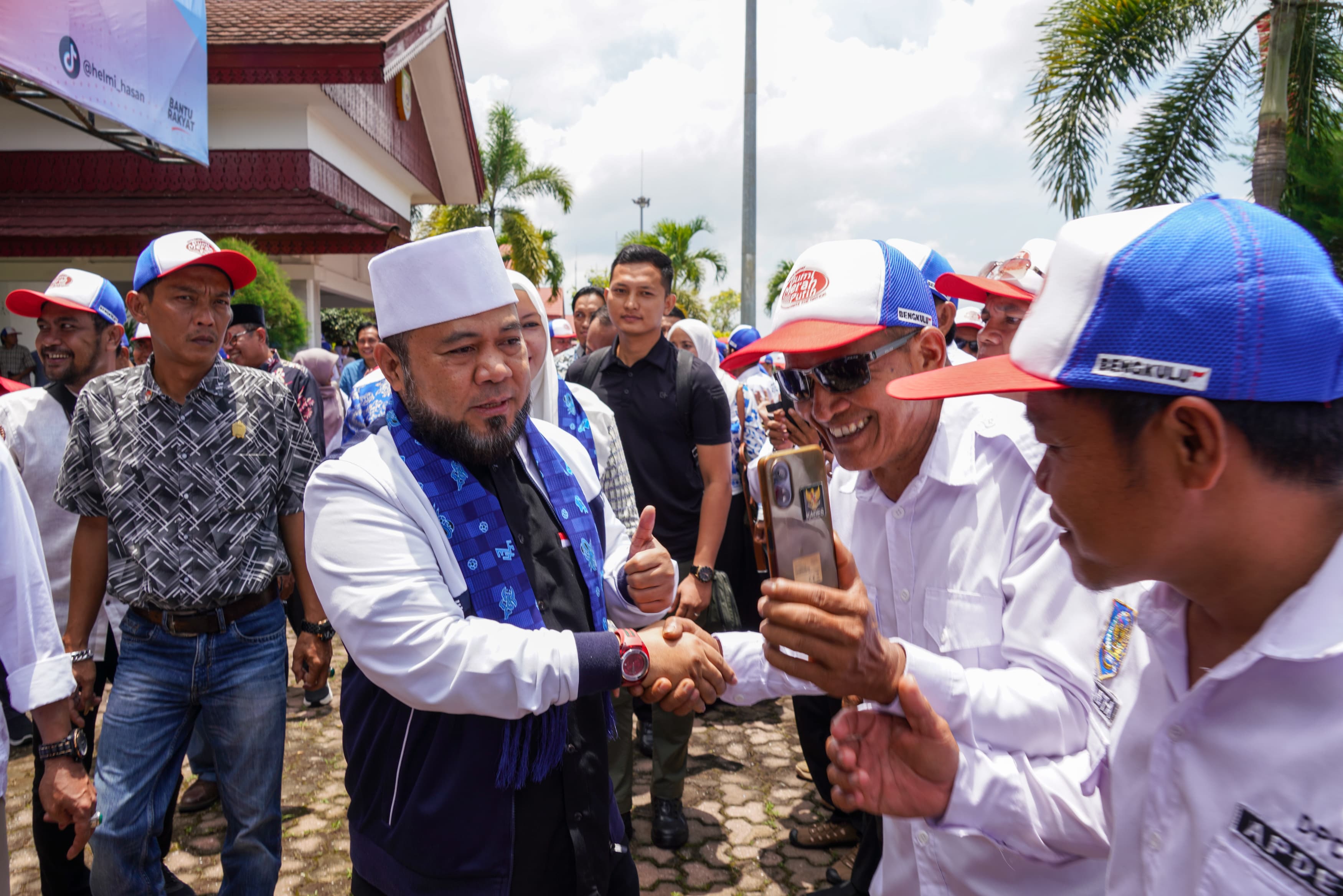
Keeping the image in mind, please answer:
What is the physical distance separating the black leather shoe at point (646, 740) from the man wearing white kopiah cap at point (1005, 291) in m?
2.81

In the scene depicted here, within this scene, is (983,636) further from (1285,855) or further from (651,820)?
(651,820)

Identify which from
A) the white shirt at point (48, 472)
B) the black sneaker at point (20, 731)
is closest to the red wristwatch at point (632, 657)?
the white shirt at point (48, 472)

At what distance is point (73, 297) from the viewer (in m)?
3.86

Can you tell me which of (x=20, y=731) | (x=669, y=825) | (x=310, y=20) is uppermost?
(x=310, y=20)

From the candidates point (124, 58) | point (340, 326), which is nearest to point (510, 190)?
point (340, 326)

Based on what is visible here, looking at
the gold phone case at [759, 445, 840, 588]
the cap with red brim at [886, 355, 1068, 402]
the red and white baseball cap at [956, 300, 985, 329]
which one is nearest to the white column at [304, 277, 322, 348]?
the red and white baseball cap at [956, 300, 985, 329]

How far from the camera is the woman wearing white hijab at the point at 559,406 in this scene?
3.31 meters

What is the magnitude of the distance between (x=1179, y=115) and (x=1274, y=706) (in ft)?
37.0

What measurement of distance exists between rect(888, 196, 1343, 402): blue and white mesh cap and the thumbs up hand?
1266mm

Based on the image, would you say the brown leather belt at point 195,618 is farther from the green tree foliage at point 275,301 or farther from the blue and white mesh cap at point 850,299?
the green tree foliage at point 275,301

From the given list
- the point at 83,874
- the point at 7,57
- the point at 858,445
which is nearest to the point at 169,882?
the point at 83,874

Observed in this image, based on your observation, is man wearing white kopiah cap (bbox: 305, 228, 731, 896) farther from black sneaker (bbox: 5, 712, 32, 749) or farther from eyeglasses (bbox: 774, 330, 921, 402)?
black sneaker (bbox: 5, 712, 32, 749)

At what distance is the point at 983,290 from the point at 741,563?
2306 millimetres

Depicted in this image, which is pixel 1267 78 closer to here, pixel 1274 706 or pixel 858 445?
pixel 858 445
